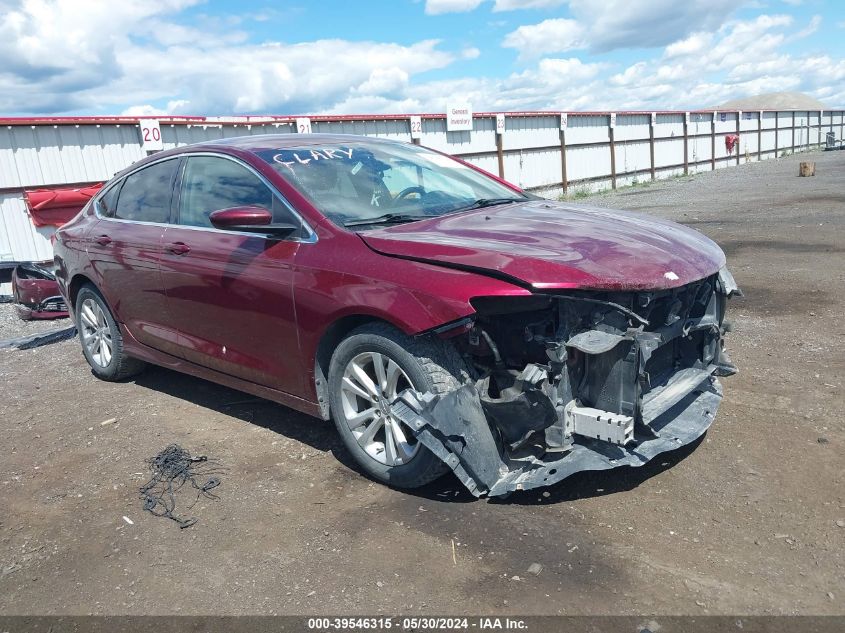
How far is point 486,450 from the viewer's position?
10.8 feet

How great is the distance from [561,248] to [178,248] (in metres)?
2.52

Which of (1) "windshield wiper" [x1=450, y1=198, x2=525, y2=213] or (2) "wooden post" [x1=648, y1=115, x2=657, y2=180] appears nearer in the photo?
(1) "windshield wiper" [x1=450, y1=198, x2=525, y2=213]

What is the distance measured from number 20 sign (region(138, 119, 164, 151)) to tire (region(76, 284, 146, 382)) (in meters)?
7.82

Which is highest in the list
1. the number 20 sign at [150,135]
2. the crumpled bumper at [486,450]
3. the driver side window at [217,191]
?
the number 20 sign at [150,135]

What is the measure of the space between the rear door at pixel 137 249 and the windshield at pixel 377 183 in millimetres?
1080

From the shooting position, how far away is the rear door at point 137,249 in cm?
488

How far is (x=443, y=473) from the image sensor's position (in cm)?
350

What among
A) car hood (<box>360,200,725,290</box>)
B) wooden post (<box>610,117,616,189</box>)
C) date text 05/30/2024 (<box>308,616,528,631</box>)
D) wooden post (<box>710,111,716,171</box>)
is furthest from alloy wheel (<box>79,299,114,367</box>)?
wooden post (<box>710,111,716,171</box>)

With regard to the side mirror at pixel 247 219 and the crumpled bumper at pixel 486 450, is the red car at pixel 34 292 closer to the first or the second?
the side mirror at pixel 247 219

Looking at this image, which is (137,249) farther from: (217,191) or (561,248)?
(561,248)

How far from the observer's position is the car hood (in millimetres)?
3178

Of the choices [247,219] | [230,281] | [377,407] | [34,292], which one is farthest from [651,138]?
[377,407]

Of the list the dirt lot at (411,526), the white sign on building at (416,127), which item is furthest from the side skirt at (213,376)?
the white sign on building at (416,127)

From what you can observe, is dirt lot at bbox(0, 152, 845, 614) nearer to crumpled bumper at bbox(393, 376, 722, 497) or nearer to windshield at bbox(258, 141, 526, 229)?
crumpled bumper at bbox(393, 376, 722, 497)
